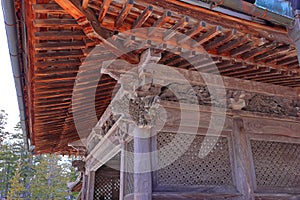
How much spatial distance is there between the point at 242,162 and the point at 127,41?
213 cm

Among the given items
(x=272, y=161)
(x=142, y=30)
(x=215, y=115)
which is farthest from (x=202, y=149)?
(x=142, y=30)

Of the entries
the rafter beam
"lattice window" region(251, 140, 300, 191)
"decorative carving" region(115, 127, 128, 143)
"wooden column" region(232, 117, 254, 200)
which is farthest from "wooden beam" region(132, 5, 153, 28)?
"lattice window" region(251, 140, 300, 191)

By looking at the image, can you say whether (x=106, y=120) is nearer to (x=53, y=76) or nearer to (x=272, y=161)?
(x=53, y=76)

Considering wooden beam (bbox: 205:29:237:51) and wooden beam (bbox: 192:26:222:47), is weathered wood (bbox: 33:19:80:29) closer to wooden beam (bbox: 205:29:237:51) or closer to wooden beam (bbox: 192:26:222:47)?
wooden beam (bbox: 192:26:222:47)

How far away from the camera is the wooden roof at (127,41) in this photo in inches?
84.1

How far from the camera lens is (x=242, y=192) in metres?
3.16

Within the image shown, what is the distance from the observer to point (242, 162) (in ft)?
10.9

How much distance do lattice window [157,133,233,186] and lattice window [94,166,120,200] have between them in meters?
4.15

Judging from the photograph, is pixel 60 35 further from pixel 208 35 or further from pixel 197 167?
pixel 197 167

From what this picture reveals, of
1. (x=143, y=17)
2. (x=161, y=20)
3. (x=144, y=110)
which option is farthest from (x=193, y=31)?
(x=144, y=110)

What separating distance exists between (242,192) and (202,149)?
2.29 feet

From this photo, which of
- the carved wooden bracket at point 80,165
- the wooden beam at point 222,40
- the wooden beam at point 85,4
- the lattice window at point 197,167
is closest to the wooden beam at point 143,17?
the wooden beam at point 85,4

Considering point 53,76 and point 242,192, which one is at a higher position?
point 53,76

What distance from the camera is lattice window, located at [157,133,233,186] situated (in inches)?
122
